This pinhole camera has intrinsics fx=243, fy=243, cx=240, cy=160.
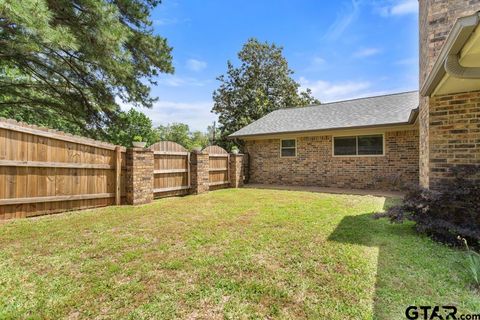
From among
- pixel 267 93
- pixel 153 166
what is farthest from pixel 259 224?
pixel 267 93

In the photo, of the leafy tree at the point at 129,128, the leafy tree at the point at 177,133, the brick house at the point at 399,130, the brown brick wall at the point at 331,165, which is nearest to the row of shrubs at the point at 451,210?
the brick house at the point at 399,130

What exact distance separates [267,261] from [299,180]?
9.49 m

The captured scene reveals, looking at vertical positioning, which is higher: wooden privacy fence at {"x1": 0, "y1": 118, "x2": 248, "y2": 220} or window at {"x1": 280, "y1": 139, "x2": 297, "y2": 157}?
window at {"x1": 280, "y1": 139, "x2": 297, "y2": 157}

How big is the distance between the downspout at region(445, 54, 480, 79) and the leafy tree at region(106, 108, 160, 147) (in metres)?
9.00

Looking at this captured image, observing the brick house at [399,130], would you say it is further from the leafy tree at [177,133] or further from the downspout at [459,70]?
the leafy tree at [177,133]

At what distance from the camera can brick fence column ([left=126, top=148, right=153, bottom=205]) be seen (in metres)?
7.01

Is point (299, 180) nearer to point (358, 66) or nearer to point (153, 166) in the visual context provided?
point (153, 166)

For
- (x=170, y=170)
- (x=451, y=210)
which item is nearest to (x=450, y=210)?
(x=451, y=210)

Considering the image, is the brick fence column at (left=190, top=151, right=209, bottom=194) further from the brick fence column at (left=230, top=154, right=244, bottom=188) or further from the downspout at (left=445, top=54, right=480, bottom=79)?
the downspout at (left=445, top=54, right=480, bottom=79)

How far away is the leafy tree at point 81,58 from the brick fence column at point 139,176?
119 inches

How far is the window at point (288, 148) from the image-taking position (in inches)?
493

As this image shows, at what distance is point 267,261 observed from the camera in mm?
3115

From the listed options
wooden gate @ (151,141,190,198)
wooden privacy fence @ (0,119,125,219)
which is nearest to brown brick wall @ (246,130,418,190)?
wooden gate @ (151,141,190,198)

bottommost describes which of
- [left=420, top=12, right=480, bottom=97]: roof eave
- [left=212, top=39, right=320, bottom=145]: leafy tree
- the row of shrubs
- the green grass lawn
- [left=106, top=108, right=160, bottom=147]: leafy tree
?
the green grass lawn
